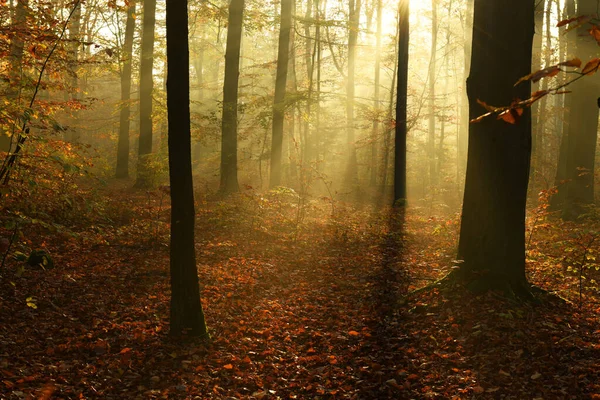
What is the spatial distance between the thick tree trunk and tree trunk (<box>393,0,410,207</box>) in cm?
901

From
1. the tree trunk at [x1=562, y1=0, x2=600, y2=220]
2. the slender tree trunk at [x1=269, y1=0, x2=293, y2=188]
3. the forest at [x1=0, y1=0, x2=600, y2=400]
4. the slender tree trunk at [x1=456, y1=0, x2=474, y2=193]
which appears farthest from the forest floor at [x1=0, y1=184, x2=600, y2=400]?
the slender tree trunk at [x1=456, y1=0, x2=474, y2=193]

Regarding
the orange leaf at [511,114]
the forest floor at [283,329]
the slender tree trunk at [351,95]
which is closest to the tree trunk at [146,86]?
the forest floor at [283,329]

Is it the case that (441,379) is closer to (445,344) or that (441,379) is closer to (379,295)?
(445,344)

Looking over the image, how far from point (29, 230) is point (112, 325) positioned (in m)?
4.09

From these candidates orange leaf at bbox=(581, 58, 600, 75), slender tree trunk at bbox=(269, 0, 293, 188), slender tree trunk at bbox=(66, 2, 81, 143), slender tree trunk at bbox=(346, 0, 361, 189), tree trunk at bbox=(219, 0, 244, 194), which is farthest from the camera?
slender tree trunk at bbox=(346, 0, 361, 189)

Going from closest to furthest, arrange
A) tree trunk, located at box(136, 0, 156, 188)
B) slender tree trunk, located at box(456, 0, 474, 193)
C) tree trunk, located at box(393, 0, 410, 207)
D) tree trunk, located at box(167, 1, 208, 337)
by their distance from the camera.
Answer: tree trunk, located at box(167, 1, 208, 337) < tree trunk, located at box(393, 0, 410, 207) < tree trunk, located at box(136, 0, 156, 188) < slender tree trunk, located at box(456, 0, 474, 193)

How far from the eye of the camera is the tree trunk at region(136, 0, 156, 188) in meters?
17.1

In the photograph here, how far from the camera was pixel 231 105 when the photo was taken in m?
15.7

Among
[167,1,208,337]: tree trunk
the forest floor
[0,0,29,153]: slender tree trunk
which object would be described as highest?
[0,0,29,153]: slender tree trunk

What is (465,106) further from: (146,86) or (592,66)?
(592,66)

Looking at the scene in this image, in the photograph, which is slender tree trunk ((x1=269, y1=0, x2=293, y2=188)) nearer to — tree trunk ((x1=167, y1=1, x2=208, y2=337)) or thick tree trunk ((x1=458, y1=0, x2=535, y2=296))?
thick tree trunk ((x1=458, y1=0, x2=535, y2=296))

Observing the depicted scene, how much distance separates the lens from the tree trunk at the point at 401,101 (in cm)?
1546

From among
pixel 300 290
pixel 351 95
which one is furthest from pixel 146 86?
pixel 300 290

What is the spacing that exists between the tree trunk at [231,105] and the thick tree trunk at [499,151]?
10169 mm
